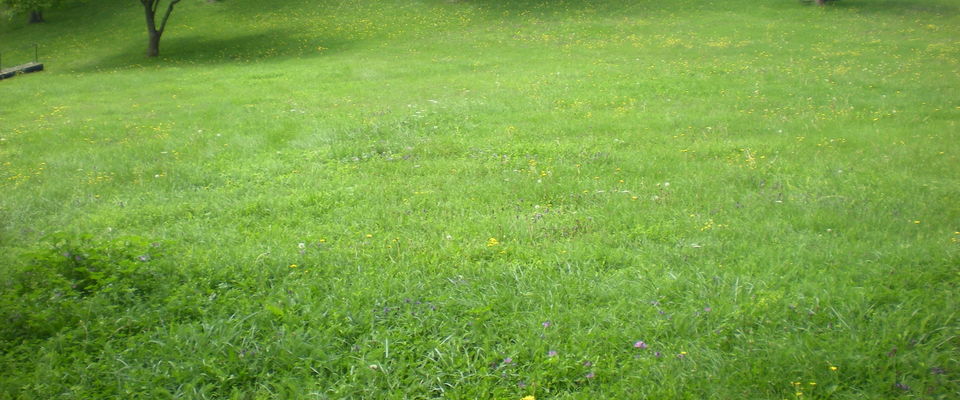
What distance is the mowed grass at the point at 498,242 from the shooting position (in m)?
3.61

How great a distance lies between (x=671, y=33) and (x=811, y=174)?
1632 centimetres

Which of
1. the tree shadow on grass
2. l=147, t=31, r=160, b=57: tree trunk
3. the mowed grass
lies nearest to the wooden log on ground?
the tree shadow on grass

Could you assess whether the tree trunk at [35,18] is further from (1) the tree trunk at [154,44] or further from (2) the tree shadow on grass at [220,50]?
(1) the tree trunk at [154,44]

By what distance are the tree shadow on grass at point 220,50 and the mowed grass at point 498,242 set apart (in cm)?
867

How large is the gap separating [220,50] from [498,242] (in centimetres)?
2176

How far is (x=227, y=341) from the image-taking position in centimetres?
385

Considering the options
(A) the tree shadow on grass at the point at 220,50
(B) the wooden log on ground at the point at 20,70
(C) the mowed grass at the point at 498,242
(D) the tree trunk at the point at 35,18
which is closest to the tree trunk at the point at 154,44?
(A) the tree shadow on grass at the point at 220,50

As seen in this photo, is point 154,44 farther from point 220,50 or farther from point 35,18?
point 35,18

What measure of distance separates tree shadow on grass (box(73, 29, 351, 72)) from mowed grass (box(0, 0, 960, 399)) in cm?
867

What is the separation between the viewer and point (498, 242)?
17.5 ft

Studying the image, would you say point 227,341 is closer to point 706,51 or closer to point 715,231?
point 715,231

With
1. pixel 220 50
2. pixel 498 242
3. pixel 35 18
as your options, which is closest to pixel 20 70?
pixel 220 50

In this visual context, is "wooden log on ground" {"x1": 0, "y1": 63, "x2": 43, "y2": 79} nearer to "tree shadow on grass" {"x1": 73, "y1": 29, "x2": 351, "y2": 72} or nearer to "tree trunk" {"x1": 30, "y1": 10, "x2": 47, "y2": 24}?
"tree shadow on grass" {"x1": 73, "y1": 29, "x2": 351, "y2": 72}

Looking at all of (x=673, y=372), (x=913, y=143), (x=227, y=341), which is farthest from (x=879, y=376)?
(x=913, y=143)
